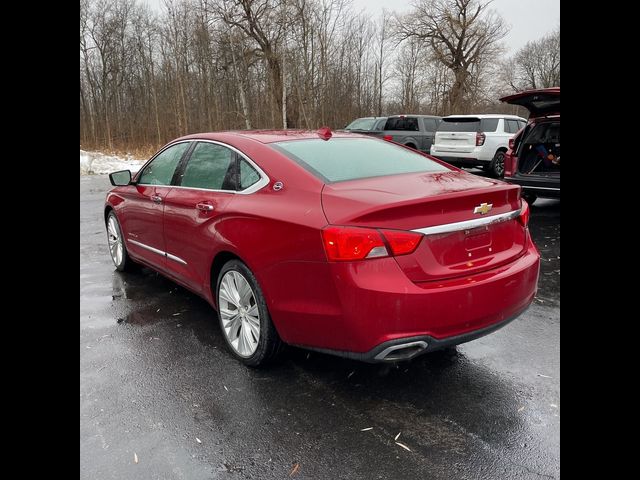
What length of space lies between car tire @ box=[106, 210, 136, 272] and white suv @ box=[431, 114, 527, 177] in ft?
37.8

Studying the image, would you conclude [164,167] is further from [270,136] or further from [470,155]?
[470,155]

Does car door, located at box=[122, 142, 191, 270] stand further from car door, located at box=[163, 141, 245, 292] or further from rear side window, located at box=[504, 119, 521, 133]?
rear side window, located at box=[504, 119, 521, 133]

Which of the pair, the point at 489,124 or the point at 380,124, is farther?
the point at 380,124

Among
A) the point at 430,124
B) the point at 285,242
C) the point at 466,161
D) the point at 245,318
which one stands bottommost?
the point at 245,318

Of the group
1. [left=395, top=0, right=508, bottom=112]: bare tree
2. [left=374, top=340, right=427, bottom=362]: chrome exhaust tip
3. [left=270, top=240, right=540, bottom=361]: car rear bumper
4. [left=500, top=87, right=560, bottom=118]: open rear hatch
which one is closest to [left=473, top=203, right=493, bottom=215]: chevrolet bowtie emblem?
[left=270, top=240, right=540, bottom=361]: car rear bumper

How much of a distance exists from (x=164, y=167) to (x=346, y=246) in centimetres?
274

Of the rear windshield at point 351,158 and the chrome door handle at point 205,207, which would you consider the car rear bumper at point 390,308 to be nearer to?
the rear windshield at point 351,158

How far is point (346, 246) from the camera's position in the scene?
2588mm

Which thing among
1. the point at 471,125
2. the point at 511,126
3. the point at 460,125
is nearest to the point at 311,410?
the point at 471,125
